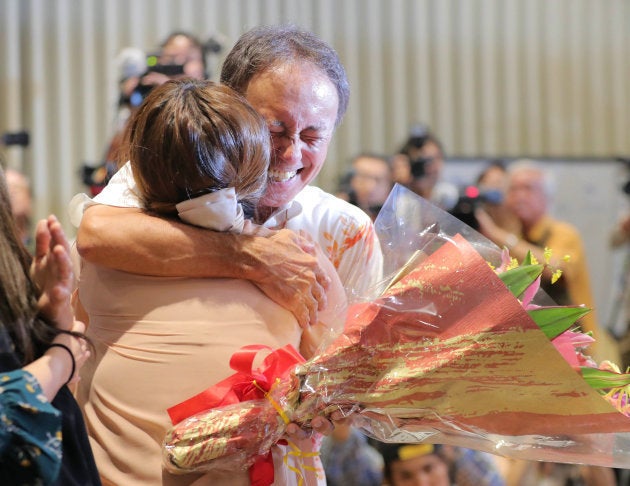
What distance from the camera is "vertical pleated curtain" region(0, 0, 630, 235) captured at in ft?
17.6

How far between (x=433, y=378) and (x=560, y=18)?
16.4 feet

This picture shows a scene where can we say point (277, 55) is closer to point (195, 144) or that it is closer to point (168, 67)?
point (195, 144)

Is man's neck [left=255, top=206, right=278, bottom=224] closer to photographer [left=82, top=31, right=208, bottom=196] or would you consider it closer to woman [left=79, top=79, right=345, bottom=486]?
woman [left=79, top=79, right=345, bottom=486]

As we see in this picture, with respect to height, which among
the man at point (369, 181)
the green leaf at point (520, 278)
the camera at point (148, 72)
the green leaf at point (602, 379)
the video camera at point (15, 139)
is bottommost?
the man at point (369, 181)

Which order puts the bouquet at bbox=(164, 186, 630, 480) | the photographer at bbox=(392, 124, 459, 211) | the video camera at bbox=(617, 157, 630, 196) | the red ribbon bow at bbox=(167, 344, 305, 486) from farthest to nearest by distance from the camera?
the video camera at bbox=(617, 157, 630, 196)
the photographer at bbox=(392, 124, 459, 211)
the red ribbon bow at bbox=(167, 344, 305, 486)
the bouquet at bbox=(164, 186, 630, 480)

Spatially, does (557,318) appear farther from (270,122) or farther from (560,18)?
(560,18)

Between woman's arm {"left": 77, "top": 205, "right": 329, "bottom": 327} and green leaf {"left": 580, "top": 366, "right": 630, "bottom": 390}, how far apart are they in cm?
41

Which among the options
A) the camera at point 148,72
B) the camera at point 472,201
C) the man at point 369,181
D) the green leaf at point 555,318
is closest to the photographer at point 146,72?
the camera at point 148,72

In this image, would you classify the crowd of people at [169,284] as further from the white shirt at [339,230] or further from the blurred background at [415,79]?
the blurred background at [415,79]

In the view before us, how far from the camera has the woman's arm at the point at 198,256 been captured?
1.58 metres

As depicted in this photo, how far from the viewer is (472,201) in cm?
393

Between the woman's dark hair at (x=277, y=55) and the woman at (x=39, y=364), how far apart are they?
0.54 m

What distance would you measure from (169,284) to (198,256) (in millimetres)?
64

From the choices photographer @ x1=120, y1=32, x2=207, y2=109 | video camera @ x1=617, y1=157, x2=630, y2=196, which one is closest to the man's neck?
photographer @ x1=120, y1=32, x2=207, y2=109
